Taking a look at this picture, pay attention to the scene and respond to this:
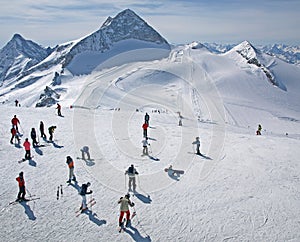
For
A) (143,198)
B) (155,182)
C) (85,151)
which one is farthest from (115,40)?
(143,198)

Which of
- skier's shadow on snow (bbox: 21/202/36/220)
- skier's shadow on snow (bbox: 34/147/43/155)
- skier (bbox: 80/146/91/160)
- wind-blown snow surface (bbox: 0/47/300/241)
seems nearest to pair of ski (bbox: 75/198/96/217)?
wind-blown snow surface (bbox: 0/47/300/241)

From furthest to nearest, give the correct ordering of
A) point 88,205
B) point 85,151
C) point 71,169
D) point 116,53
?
point 116,53, point 85,151, point 71,169, point 88,205

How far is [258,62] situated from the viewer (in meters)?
117

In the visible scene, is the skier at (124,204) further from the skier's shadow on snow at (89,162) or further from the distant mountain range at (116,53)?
the distant mountain range at (116,53)

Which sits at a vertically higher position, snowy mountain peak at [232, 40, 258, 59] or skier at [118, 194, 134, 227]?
snowy mountain peak at [232, 40, 258, 59]

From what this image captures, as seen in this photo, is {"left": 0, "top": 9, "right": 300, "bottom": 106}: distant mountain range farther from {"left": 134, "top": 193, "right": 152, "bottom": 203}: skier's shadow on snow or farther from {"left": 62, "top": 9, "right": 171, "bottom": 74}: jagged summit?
{"left": 134, "top": 193, "right": 152, "bottom": 203}: skier's shadow on snow

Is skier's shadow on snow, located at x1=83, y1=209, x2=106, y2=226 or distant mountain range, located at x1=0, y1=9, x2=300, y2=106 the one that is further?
distant mountain range, located at x1=0, y1=9, x2=300, y2=106

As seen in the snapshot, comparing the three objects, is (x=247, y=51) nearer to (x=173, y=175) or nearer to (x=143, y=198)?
(x=173, y=175)

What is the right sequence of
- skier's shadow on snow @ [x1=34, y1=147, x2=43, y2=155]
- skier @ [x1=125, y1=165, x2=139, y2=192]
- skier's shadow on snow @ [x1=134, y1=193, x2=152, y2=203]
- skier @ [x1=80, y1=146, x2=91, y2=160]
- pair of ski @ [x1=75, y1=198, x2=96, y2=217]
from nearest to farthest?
pair of ski @ [x1=75, y1=198, x2=96, y2=217] → skier's shadow on snow @ [x1=134, y1=193, x2=152, y2=203] → skier @ [x1=125, y1=165, x2=139, y2=192] → skier @ [x1=80, y1=146, x2=91, y2=160] → skier's shadow on snow @ [x1=34, y1=147, x2=43, y2=155]

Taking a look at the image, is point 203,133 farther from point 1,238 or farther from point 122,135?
point 1,238

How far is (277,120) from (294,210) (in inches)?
1989

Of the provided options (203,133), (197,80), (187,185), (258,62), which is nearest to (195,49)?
(258,62)

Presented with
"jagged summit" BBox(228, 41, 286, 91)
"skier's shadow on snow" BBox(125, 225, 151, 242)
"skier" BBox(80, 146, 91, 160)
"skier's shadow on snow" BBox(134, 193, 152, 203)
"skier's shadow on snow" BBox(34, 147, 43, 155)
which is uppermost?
"jagged summit" BBox(228, 41, 286, 91)

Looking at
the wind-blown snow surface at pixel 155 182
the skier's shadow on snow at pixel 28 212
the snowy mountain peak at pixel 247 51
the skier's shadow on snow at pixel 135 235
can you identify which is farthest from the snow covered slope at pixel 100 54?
the skier's shadow on snow at pixel 135 235
